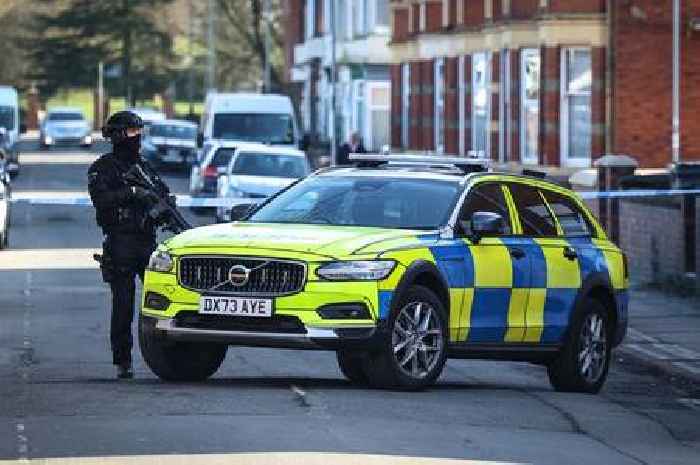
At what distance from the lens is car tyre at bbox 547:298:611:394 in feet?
51.3

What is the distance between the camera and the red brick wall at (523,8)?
3934 cm

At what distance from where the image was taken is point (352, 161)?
15664mm

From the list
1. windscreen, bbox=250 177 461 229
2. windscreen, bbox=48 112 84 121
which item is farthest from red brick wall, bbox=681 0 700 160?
windscreen, bbox=48 112 84 121

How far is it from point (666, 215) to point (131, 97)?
303ft

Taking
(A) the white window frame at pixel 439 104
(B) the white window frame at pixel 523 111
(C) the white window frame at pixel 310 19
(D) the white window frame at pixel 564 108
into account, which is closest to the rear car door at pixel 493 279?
(D) the white window frame at pixel 564 108

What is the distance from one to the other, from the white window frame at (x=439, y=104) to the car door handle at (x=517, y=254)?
108ft

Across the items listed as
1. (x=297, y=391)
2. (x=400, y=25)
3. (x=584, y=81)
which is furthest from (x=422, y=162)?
(x=400, y=25)

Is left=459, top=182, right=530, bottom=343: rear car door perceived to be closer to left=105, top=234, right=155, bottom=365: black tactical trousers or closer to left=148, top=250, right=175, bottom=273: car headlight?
left=148, top=250, right=175, bottom=273: car headlight

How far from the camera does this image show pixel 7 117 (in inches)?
2749

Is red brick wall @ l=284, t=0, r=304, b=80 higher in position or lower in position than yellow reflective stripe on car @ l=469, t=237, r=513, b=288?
higher

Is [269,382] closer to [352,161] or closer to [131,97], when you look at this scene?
[352,161]

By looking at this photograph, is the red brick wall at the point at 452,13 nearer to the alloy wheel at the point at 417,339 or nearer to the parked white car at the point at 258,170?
the parked white car at the point at 258,170

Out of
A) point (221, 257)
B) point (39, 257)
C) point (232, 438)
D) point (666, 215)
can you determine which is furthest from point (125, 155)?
point (39, 257)

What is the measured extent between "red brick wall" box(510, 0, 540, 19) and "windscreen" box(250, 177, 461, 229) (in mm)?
24514
